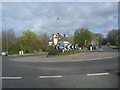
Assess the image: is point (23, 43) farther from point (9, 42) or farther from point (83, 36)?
point (83, 36)

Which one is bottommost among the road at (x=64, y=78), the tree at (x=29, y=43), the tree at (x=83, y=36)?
the road at (x=64, y=78)

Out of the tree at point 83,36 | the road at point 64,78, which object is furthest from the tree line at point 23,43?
the road at point 64,78

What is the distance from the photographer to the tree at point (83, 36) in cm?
7250

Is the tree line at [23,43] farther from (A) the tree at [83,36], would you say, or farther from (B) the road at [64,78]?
(B) the road at [64,78]

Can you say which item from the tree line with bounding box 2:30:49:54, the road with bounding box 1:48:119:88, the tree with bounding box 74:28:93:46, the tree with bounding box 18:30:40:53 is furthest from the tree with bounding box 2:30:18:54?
the tree with bounding box 74:28:93:46

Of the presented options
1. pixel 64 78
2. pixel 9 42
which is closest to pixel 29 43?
pixel 9 42

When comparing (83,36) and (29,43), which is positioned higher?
(83,36)

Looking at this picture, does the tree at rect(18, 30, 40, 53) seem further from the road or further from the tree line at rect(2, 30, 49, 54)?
the road

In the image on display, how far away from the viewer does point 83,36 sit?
7262 cm

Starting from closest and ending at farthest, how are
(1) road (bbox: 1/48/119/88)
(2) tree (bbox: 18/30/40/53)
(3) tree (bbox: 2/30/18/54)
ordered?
(1) road (bbox: 1/48/119/88) → (3) tree (bbox: 2/30/18/54) → (2) tree (bbox: 18/30/40/53)

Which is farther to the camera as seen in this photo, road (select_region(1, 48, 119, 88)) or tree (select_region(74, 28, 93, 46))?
tree (select_region(74, 28, 93, 46))

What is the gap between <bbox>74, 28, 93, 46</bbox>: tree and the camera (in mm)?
72500

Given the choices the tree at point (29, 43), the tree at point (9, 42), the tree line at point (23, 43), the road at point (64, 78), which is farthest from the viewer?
the tree at point (29, 43)

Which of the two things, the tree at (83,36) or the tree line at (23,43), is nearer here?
the tree line at (23,43)
